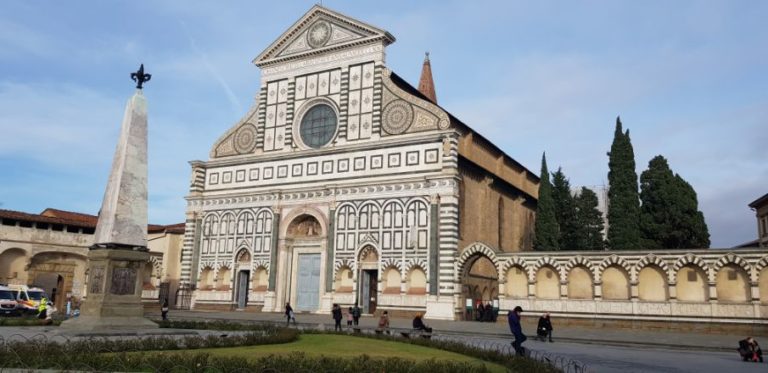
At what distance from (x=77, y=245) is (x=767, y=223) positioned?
179ft

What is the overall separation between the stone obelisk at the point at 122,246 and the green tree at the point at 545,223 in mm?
29302

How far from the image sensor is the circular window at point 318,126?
39.7 metres

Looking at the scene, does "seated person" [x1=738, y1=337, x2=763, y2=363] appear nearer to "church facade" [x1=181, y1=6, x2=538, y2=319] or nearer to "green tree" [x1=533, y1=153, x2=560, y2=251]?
"church facade" [x1=181, y1=6, x2=538, y2=319]

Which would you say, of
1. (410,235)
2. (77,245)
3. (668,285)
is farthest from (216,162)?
(668,285)

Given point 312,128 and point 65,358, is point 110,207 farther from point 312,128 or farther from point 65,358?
point 312,128

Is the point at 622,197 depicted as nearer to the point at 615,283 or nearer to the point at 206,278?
the point at 615,283

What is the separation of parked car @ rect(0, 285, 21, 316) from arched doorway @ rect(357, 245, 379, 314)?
18.0m

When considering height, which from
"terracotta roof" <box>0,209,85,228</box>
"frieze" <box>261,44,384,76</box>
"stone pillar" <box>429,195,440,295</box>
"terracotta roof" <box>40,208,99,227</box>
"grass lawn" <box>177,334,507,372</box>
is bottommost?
"grass lawn" <box>177,334,507,372</box>

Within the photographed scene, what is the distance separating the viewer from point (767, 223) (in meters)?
51.3

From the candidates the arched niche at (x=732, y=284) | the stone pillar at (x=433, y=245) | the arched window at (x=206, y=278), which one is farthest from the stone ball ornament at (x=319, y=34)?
the arched niche at (x=732, y=284)

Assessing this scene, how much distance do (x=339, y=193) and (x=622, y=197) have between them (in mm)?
17464

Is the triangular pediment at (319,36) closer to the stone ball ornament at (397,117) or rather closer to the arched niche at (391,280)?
the stone ball ornament at (397,117)

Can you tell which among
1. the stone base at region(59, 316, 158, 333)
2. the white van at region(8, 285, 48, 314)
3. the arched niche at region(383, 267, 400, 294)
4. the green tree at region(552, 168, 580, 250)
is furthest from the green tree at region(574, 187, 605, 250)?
the white van at region(8, 285, 48, 314)

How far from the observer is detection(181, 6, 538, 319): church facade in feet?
114
